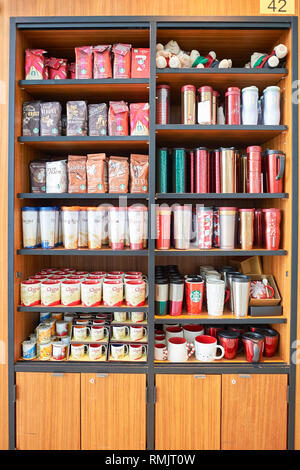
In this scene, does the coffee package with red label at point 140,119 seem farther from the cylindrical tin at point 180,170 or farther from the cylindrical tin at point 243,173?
the cylindrical tin at point 243,173

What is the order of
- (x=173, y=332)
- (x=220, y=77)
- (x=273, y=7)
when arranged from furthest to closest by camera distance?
1. (x=173, y=332)
2. (x=220, y=77)
3. (x=273, y=7)

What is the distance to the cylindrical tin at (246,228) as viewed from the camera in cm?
169

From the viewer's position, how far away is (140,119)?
1.70 m

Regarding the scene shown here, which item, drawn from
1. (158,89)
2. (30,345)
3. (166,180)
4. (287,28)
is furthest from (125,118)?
(30,345)

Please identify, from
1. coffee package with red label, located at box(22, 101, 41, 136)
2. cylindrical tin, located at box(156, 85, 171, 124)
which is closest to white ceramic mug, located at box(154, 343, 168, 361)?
cylindrical tin, located at box(156, 85, 171, 124)

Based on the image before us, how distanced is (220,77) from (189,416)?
189cm

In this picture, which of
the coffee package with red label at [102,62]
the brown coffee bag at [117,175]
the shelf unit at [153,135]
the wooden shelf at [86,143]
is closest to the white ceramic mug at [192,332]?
the shelf unit at [153,135]

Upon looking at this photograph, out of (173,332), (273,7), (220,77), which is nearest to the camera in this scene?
(273,7)

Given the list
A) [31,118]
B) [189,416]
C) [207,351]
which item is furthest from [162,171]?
[189,416]

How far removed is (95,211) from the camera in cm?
171

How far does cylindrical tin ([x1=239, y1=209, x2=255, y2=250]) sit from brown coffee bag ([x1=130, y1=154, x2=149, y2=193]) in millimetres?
572

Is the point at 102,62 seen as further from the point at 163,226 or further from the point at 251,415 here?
the point at 251,415

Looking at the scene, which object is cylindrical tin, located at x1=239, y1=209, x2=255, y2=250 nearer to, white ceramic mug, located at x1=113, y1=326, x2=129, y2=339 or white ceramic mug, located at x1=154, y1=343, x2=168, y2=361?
white ceramic mug, located at x1=154, y1=343, x2=168, y2=361

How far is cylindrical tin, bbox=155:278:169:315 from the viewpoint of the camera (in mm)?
1702
